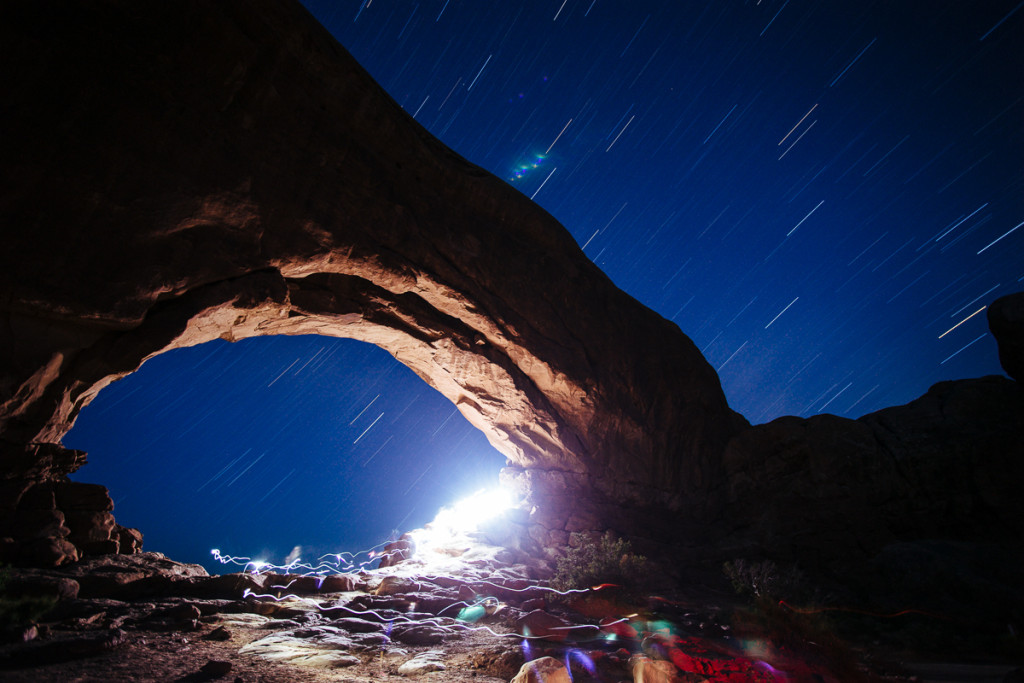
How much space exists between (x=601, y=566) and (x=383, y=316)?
29.5 feet

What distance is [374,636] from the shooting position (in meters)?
7.07

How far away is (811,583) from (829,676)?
6716 mm

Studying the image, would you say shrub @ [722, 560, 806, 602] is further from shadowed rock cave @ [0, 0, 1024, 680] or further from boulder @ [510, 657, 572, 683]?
boulder @ [510, 657, 572, 683]

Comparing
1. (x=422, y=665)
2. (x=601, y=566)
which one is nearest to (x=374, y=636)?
(x=422, y=665)

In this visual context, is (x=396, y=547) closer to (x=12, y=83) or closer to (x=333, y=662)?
(x=333, y=662)

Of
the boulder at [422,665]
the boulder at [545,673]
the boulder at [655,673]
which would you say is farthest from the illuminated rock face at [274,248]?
the boulder at [655,673]

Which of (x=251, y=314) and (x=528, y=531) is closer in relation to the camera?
(x=251, y=314)

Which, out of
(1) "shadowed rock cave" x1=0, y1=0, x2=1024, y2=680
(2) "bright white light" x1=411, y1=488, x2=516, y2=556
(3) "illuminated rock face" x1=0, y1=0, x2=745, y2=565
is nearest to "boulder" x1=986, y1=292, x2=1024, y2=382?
(1) "shadowed rock cave" x1=0, y1=0, x2=1024, y2=680

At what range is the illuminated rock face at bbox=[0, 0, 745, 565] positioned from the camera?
712 cm

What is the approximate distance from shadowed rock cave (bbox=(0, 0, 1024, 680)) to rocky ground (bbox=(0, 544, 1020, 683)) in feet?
6.59

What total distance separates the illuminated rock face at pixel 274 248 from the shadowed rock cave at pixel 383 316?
0.16 feet

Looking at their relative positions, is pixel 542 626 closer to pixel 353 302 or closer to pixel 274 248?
pixel 353 302

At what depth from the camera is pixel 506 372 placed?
13.6 meters

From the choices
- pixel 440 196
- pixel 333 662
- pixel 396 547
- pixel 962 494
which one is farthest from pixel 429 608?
pixel 962 494
